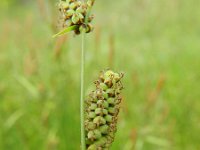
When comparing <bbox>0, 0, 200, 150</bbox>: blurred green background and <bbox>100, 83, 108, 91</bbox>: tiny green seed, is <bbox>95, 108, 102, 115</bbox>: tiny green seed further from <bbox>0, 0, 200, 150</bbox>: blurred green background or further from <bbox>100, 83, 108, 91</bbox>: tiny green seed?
<bbox>0, 0, 200, 150</bbox>: blurred green background

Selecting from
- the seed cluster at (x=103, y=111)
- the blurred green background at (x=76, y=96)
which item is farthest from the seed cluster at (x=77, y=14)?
the blurred green background at (x=76, y=96)

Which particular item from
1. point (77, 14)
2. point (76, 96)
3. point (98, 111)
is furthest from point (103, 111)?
point (76, 96)

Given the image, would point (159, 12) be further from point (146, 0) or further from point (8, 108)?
point (8, 108)

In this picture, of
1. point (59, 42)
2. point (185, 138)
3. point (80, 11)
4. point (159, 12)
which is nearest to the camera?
point (80, 11)

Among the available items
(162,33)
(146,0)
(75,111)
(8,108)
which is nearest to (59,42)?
(75,111)

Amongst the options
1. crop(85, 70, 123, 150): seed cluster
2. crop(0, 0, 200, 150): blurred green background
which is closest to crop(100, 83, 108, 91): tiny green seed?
crop(85, 70, 123, 150): seed cluster

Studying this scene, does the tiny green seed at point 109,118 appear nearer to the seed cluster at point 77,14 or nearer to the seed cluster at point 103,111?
the seed cluster at point 103,111

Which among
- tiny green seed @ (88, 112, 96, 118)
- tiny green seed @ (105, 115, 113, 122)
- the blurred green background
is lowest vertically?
tiny green seed @ (105, 115, 113, 122)
